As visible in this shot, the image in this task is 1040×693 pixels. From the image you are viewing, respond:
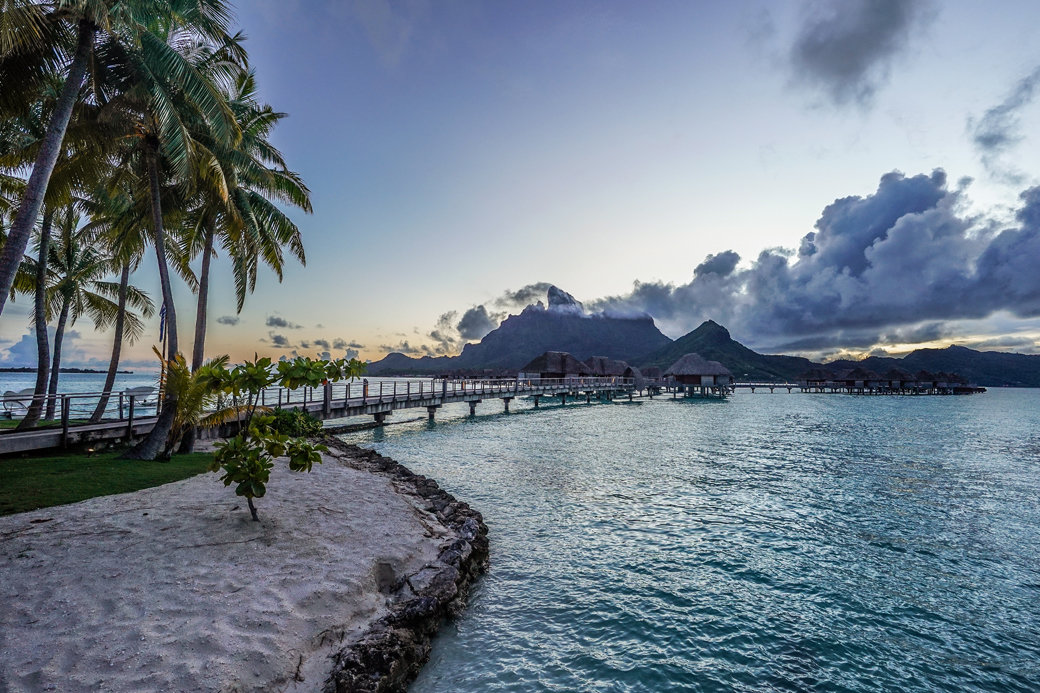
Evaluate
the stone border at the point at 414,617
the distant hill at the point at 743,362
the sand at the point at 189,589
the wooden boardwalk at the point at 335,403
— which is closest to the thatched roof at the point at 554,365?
the wooden boardwalk at the point at 335,403

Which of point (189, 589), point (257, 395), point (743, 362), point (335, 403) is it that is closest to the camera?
point (189, 589)

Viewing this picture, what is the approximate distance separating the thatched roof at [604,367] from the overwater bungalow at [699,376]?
9.91 m

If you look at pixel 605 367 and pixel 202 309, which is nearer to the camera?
pixel 202 309

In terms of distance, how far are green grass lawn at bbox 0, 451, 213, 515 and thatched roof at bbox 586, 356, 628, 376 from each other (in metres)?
67.2

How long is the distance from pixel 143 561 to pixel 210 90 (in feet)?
32.1

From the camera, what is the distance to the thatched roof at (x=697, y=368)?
7362 centimetres

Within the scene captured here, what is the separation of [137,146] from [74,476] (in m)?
8.65

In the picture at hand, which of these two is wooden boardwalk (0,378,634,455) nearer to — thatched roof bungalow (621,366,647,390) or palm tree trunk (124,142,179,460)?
palm tree trunk (124,142,179,460)

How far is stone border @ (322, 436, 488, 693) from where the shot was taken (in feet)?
14.8

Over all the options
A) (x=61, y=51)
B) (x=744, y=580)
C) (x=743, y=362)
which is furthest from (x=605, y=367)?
(x=743, y=362)

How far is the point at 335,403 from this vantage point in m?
23.3

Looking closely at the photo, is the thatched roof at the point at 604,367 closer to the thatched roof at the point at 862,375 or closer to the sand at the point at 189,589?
the thatched roof at the point at 862,375

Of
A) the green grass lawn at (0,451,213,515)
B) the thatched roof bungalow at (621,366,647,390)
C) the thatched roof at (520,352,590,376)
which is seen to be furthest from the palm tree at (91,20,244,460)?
the thatched roof bungalow at (621,366,647,390)

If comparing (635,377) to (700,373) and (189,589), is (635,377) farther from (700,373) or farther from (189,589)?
(189,589)
